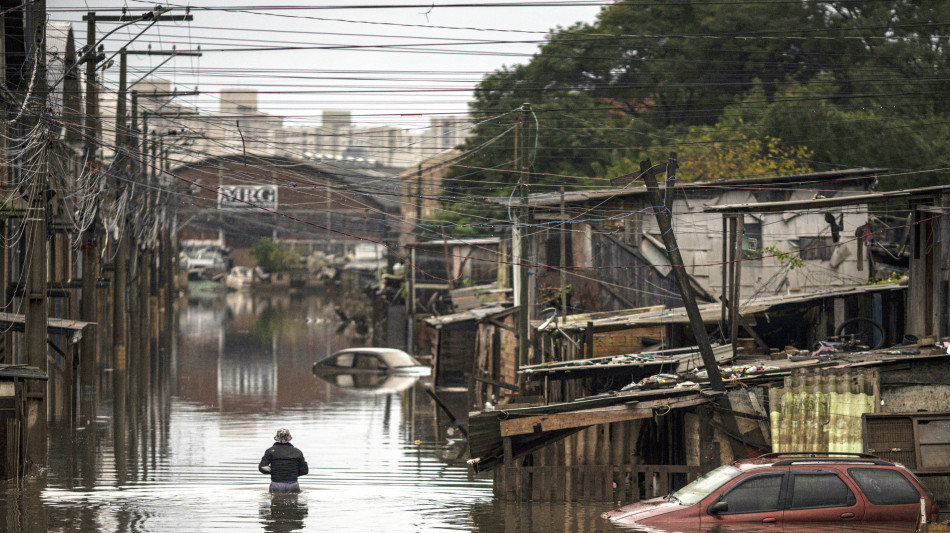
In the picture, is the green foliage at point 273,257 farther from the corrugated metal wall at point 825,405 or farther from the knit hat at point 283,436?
the corrugated metal wall at point 825,405

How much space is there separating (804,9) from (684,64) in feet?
20.6

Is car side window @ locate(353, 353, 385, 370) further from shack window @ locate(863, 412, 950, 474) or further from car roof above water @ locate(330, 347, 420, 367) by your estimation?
shack window @ locate(863, 412, 950, 474)

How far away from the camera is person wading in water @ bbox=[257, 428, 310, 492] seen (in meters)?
17.4

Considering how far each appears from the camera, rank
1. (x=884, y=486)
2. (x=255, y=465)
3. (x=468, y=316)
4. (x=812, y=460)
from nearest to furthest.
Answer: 1. (x=884, y=486)
2. (x=812, y=460)
3. (x=255, y=465)
4. (x=468, y=316)

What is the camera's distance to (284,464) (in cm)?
1741

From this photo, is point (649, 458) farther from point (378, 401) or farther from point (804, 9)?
point (804, 9)

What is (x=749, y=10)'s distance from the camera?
57.9 meters

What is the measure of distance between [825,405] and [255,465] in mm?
10398

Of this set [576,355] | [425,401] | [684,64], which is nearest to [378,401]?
[425,401]

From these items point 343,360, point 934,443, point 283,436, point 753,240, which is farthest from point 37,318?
point 343,360

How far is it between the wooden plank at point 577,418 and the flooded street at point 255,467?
45.3 inches

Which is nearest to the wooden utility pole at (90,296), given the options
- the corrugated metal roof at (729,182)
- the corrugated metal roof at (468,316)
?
the corrugated metal roof at (468,316)

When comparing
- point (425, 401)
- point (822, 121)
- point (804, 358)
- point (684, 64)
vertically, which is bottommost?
point (425, 401)

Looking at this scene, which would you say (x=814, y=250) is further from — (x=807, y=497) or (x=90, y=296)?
(x=90, y=296)
